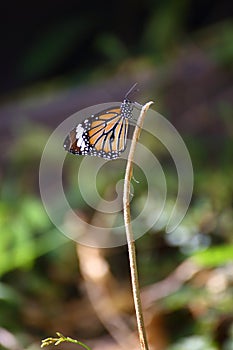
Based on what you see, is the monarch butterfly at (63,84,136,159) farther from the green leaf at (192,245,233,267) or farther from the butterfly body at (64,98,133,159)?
the green leaf at (192,245,233,267)

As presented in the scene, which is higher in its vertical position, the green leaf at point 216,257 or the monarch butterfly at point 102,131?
the green leaf at point 216,257

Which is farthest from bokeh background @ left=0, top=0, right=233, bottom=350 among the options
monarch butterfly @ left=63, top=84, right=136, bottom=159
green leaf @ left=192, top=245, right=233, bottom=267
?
monarch butterfly @ left=63, top=84, right=136, bottom=159

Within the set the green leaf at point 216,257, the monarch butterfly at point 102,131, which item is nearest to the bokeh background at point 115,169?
the green leaf at point 216,257

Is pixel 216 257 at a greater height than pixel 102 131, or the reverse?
pixel 216 257

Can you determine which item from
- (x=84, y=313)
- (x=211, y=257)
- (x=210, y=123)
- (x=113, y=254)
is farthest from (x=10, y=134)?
(x=211, y=257)

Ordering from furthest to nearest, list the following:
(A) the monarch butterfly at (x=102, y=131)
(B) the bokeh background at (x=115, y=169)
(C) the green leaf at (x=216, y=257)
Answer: (B) the bokeh background at (x=115, y=169), (C) the green leaf at (x=216, y=257), (A) the monarch butterfly at (x=102, y=131)

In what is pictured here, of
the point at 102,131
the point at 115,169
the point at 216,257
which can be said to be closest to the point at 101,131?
the point at 102,131

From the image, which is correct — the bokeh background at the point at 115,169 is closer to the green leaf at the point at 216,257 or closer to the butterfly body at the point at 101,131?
the green leaf at the point at 216,257

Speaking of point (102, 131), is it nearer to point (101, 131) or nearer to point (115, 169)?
point (101, 131)
